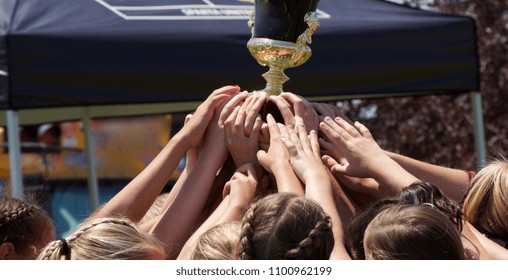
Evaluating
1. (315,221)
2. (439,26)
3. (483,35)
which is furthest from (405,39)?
(483,35)

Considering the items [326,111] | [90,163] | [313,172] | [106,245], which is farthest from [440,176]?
[90,163]

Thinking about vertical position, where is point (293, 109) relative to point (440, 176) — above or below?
above

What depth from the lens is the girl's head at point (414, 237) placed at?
1899mm

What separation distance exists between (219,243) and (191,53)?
2.29 meters

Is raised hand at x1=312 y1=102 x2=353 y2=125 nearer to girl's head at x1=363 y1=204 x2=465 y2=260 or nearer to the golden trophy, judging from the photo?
the golden trophy

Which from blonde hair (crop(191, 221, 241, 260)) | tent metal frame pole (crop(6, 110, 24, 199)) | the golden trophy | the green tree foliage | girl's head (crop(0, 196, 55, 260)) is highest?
the golden trophy

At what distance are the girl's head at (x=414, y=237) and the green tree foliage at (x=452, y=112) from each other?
6.24 meters

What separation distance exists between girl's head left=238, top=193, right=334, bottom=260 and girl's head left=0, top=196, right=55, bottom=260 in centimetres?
59

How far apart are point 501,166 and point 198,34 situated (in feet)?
6.86

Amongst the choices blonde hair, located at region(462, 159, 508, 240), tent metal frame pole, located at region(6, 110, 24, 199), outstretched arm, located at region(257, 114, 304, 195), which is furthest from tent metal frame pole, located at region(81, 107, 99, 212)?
blonde hair, located at region(462, 159, 508, 240)

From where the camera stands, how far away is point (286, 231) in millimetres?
1921

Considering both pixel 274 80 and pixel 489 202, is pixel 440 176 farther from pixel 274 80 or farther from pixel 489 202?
pixel 274 80

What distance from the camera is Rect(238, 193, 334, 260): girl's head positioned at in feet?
6.26

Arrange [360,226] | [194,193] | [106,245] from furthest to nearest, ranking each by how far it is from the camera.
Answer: [194,193]
[360,226]
[106,245]
